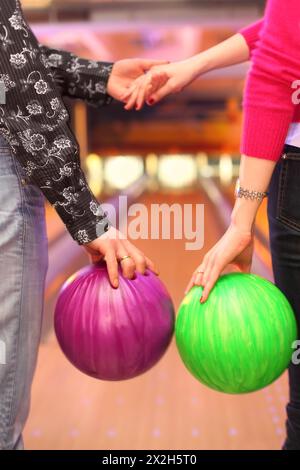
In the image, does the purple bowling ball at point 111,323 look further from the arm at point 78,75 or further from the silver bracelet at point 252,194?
the arm at point 78,75

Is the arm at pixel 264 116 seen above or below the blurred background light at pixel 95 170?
above

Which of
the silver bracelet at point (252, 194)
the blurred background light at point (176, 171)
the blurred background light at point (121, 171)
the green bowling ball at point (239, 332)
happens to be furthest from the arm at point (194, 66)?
the blurred background light at point (176, 171)

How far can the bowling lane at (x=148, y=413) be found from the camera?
1897mm

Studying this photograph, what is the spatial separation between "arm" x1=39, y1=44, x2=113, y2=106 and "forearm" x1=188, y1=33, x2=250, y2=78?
0.21 meters

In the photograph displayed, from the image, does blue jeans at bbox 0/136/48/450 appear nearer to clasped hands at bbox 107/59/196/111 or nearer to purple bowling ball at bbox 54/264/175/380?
purple bowling ball at bbox 54/264/175/380

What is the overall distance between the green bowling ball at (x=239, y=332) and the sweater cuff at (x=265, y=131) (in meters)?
0.24

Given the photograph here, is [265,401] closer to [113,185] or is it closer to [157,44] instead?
[157,44]

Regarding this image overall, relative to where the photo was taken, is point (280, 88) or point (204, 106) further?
point (204, 106)

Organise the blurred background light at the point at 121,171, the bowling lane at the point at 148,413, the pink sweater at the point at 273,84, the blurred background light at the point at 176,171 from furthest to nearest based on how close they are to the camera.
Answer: the blurred background light at the point at 176,171
the blurred background light at the point at 121,171
the bowling lane at the point at 148,413
the pink sweater at the point at 273,84

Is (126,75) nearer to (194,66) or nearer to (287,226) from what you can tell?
(194,66)

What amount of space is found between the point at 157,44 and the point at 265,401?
13.7 ft

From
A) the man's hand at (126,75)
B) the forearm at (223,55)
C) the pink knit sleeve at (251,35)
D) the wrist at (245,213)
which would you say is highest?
the pink knit sleeve at (251,35)

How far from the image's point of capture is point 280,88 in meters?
1.02
